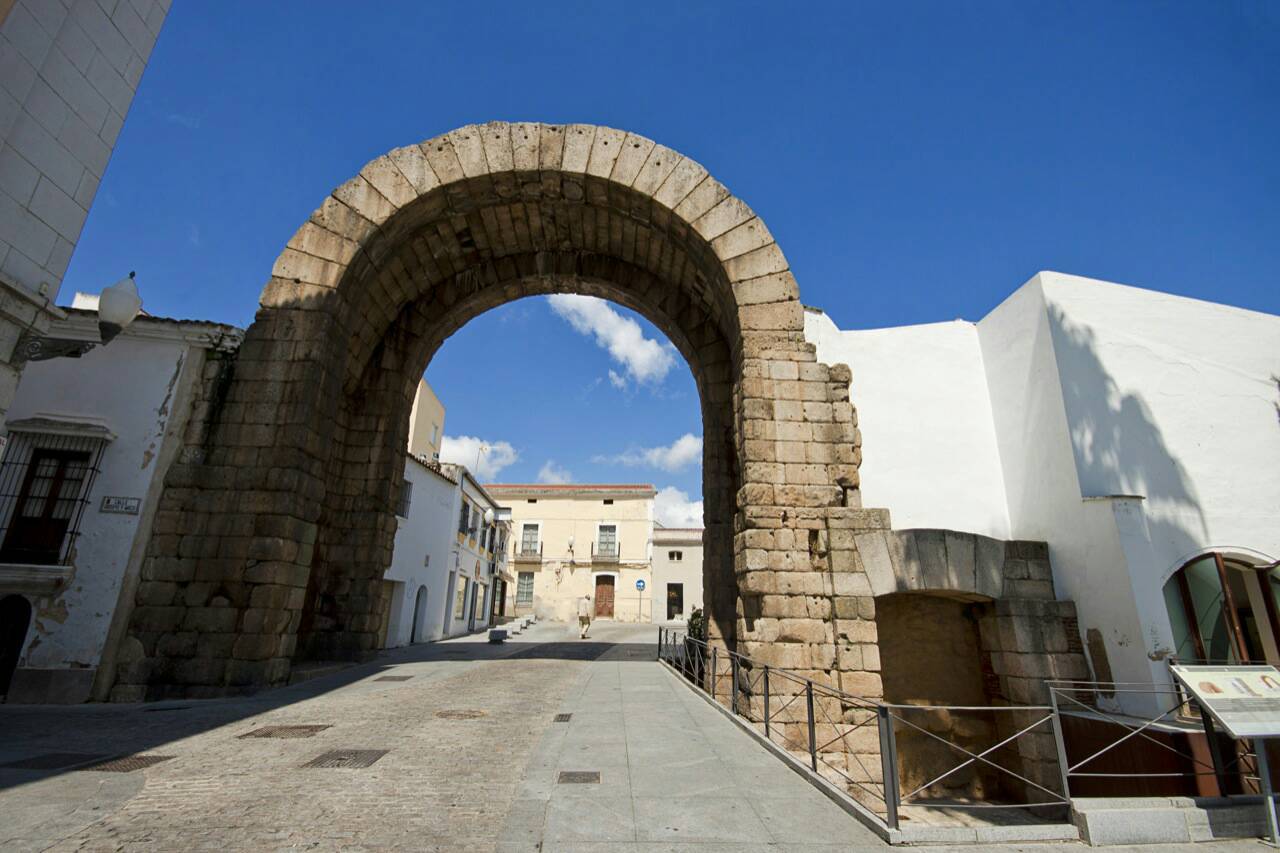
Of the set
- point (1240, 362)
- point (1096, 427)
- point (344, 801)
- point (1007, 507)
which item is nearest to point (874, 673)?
point (1007, 507)

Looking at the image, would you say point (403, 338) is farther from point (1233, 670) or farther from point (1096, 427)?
point (1233, 670)

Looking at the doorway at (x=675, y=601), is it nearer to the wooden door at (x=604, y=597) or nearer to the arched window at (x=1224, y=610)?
the wooden door at (x=604, y=597)

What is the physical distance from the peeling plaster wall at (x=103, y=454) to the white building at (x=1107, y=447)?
903 centimetres

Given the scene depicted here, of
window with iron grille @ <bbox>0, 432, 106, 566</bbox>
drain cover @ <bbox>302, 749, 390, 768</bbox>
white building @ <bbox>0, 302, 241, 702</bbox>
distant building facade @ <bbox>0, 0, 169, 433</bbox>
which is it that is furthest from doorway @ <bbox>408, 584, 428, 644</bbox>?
distant building facade @ <bbox>0, 0, 169, 433</bbox>

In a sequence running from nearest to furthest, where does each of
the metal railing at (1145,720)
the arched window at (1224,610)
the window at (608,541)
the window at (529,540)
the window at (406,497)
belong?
the metal railing at (1145,720), the arched window at (1224,610), the window at (406,497), the window at (608,541), the window at (529,540)

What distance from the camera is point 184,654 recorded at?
23.1 feet

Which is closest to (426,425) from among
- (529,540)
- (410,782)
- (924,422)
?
(529,540)

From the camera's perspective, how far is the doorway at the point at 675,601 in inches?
1206

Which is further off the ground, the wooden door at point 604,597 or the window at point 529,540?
the window at point 529,540

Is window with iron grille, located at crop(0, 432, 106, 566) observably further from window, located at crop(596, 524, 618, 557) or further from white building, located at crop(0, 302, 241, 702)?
window, located at crop(596, 524, 618, 557)

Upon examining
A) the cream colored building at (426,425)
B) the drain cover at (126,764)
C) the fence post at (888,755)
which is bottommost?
the drain cover at (126,764)

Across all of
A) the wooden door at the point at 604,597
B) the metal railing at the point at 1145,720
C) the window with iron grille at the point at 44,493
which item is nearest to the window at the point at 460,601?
the wooden door at the point at 604,597

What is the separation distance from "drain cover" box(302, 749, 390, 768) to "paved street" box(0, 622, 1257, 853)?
83 mm

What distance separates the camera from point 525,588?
32.6m
